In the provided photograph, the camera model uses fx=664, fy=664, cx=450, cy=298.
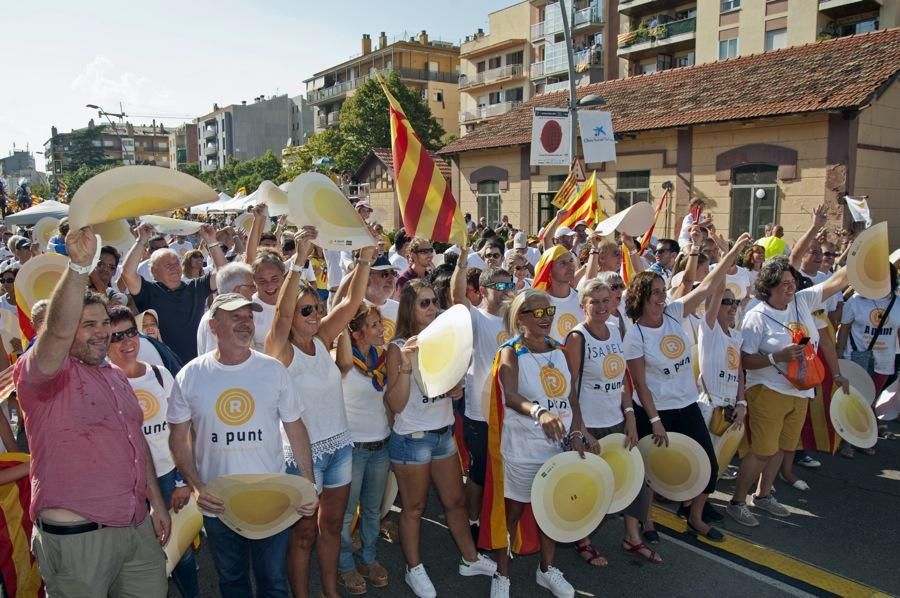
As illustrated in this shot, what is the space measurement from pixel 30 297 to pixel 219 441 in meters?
2.65

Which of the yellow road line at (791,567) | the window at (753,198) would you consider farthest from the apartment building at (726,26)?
the yellow road line at (791,567)

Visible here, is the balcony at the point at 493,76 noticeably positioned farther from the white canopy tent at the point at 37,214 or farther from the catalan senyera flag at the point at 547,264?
the catalan senyera flag at the point at 547,264

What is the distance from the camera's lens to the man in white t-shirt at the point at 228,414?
9.73ft

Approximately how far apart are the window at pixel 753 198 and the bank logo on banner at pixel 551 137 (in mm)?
6495

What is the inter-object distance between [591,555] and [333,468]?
Result: 71.8 inches

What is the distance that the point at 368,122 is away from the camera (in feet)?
128

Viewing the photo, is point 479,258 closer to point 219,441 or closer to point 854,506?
point 854,506

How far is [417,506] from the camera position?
3.77 meters

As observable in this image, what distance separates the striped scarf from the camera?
3723 mm

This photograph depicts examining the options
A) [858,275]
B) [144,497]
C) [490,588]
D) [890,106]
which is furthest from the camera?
[890,106]

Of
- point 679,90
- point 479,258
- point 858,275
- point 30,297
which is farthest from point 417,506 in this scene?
point 679,90

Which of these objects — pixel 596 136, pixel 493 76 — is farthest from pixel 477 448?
pixel 493 76

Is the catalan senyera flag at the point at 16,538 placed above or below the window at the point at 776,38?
below

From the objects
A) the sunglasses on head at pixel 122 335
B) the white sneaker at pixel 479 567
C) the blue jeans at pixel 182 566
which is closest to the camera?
the sunglasses on head at pixel 122 335
